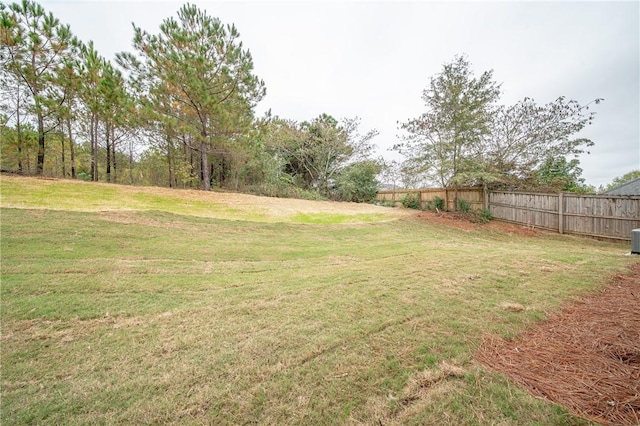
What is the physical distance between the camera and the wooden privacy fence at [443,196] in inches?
487

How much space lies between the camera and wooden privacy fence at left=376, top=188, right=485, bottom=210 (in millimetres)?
12359

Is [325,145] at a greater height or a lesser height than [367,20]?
lesser

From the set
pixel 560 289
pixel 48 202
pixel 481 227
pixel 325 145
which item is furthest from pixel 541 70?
pixel 48 202

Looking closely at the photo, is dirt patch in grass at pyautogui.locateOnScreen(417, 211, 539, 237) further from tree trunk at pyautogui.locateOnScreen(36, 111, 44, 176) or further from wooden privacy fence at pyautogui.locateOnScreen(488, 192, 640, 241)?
tree trunk at pyautogui.locateOnScreen(36, 111, 44, 176)

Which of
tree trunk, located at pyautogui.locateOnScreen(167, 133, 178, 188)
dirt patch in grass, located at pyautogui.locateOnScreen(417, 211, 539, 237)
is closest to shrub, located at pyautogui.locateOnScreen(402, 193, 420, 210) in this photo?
dirt patch in grass, located at pyautogui.locateOnScreen(417, 211, 539, 237)

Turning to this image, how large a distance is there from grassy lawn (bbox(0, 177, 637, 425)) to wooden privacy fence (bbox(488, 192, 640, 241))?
628cm

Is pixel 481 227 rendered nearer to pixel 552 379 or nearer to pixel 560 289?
pixel 560 289

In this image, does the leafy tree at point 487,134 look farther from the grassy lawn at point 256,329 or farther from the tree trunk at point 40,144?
the tree trunk at point 40,144

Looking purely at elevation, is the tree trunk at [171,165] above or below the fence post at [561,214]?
above

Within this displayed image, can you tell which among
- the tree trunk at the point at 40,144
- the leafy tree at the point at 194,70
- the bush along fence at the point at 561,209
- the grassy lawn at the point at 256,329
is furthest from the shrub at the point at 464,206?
the tree trunk at the point at 40,144

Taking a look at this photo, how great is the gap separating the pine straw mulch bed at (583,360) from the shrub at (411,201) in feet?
39.6

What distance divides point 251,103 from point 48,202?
9.49m

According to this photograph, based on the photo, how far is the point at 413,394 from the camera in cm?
142

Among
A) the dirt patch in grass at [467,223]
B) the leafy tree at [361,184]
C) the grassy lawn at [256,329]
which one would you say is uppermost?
the leafy tree at [361,184]
